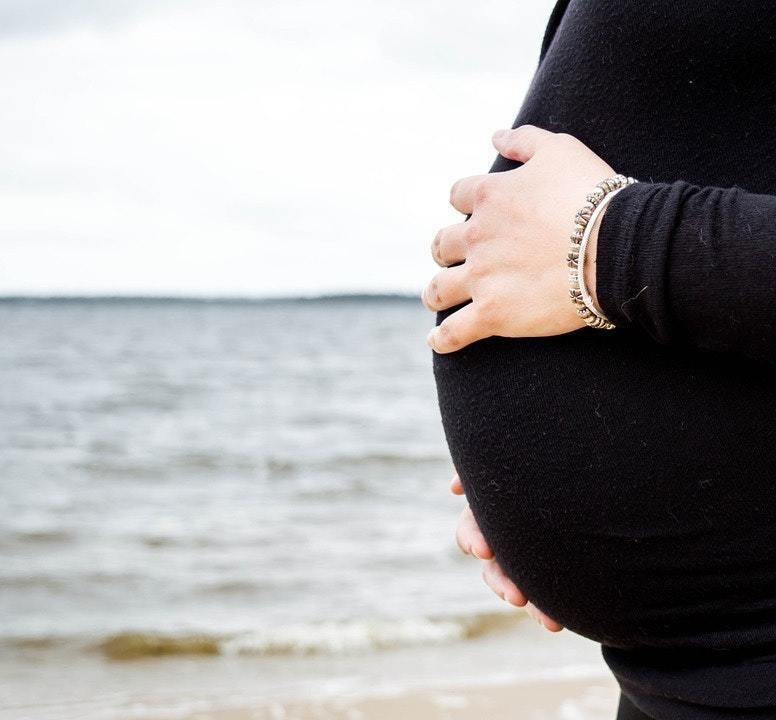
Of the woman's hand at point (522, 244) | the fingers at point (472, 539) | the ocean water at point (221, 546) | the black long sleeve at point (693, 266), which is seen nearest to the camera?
the black long sleeve at point (693, 266)

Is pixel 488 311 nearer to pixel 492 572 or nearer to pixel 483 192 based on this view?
pixel 483 192

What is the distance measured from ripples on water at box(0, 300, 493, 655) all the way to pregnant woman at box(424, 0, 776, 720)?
9.61 feet

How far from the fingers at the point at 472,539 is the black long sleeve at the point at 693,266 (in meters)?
0.36

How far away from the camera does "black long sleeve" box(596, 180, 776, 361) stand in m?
0.68

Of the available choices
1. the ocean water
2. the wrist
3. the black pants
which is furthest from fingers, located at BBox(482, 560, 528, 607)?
the ocean water

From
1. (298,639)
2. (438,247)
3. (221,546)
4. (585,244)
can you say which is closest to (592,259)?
(585,244)

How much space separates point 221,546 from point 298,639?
1367 millimetres

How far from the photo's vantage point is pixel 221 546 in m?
4.92

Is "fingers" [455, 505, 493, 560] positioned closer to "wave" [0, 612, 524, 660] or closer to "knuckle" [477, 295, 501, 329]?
"knuckle" [477, 295, 501, 329]

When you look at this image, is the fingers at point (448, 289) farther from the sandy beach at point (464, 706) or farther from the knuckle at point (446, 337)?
the sandy beach at point (464, 706)

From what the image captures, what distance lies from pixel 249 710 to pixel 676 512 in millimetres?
2371

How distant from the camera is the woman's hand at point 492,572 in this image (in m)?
0.99

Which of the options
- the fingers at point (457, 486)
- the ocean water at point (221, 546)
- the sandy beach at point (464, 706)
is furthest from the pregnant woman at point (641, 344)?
the ocean water at point (221, 546)

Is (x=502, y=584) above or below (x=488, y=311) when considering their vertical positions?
below
